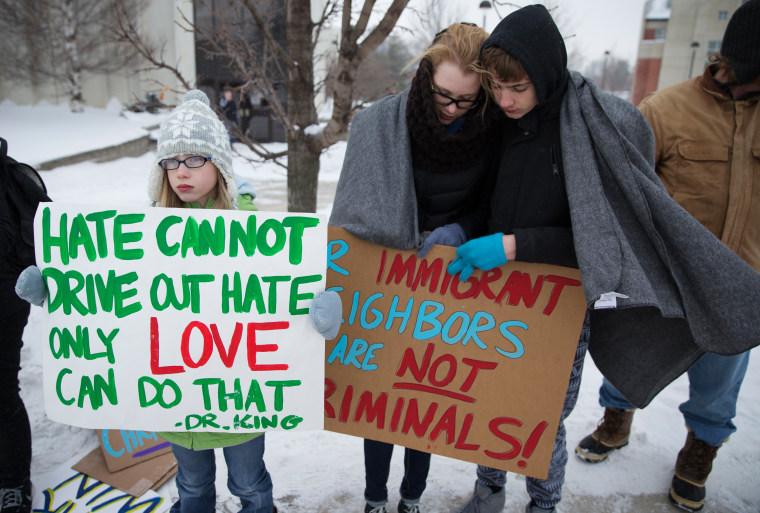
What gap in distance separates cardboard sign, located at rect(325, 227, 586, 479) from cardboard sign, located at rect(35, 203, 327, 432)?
0.26 metres

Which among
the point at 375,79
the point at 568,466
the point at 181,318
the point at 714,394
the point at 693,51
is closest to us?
the point at 181,318

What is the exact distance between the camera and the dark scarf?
1.58m

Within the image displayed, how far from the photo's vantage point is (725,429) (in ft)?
7.41

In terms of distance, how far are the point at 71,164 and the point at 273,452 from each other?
11.6 meters

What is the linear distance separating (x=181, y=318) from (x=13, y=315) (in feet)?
3.06

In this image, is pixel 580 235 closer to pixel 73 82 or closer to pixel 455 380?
pixel 455 380

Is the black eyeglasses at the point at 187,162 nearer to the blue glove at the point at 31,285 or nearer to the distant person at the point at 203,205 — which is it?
the distant person at the point at 203,205

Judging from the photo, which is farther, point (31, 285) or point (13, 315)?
point (13, 315)

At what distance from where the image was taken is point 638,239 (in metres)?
1.54

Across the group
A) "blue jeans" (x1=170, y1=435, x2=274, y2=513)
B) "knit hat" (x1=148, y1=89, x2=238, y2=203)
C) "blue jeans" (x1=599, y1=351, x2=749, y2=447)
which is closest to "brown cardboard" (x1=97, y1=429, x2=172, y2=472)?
"blue jeans" (x1=170, y1=435, x2=274, y2=513)

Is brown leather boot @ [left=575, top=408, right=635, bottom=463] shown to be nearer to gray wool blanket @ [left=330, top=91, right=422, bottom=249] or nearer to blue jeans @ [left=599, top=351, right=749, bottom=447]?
blue jeans @ [left=599, top=351, right=749, bottom=447]

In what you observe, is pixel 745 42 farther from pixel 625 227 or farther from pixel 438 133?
pixel 438 133

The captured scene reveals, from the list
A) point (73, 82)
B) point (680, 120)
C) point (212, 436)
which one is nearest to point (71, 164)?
point (73, 82)

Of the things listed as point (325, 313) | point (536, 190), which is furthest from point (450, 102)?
point (325, 313)
